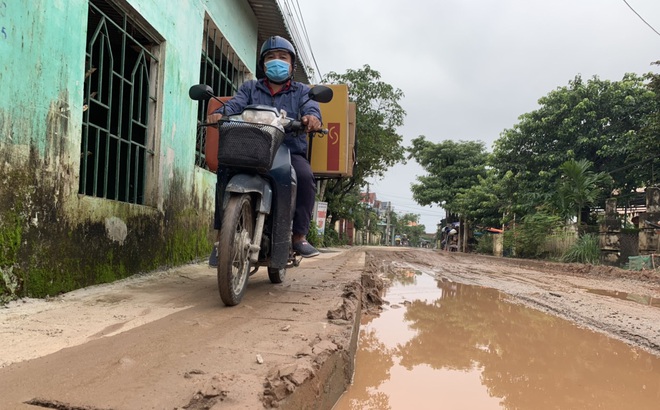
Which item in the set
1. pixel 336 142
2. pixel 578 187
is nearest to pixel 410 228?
pixel 578 187

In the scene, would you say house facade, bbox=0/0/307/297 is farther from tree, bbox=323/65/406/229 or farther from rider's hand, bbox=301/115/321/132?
tree, bbox=323/65/406/229

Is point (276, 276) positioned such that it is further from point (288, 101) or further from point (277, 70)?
point (277, 70)

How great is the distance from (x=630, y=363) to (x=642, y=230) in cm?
1005

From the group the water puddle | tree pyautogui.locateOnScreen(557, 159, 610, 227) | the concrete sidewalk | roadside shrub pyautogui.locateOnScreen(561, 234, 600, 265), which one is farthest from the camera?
tree pyautogui.locateOnScreen(557, 159, 610, 227)

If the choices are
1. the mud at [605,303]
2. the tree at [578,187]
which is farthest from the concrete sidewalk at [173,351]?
the tree at [578,187]

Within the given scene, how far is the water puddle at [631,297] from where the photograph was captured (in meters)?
5.39

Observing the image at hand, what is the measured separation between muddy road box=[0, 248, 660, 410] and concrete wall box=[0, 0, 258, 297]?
0.22 metres

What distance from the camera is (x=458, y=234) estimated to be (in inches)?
1264

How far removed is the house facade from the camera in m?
2.69

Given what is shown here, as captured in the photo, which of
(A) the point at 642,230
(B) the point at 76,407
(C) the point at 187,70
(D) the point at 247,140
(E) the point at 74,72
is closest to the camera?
(B) the point at 76,407

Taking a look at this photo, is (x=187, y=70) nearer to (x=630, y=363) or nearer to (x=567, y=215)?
(x=630, y=363)

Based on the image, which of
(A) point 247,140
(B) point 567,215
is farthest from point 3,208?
(B) point 567,215

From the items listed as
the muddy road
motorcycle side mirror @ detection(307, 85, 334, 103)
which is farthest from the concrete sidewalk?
motorcycle side mirror @ detection(307, 85, 334, 103)

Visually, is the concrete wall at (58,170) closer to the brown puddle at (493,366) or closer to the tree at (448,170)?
the brown puddle at (493,366)
